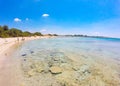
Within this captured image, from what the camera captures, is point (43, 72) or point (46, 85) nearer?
point (46, 85)

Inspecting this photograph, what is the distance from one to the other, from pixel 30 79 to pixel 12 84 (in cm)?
117

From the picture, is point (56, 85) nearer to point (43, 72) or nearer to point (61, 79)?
point (61, 79)

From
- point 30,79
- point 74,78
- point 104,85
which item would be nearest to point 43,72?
point 30,79

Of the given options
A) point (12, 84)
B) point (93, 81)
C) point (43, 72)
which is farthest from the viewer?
point (43, 72)

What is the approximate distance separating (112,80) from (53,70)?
3995mm

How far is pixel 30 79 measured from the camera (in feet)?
25.8

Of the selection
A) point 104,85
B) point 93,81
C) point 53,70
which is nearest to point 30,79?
point 53,70

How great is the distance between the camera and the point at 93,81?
25.3 ft

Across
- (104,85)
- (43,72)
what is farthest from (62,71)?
(104,85)

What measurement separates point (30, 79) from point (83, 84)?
118 inches

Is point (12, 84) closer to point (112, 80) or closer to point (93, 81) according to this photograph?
point (93, 81)

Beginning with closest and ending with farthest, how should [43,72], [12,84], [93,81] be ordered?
[12,84], [93,81], [43,72]

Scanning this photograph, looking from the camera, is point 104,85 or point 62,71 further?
point 62,71

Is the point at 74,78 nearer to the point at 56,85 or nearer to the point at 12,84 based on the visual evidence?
the point at 56,85
